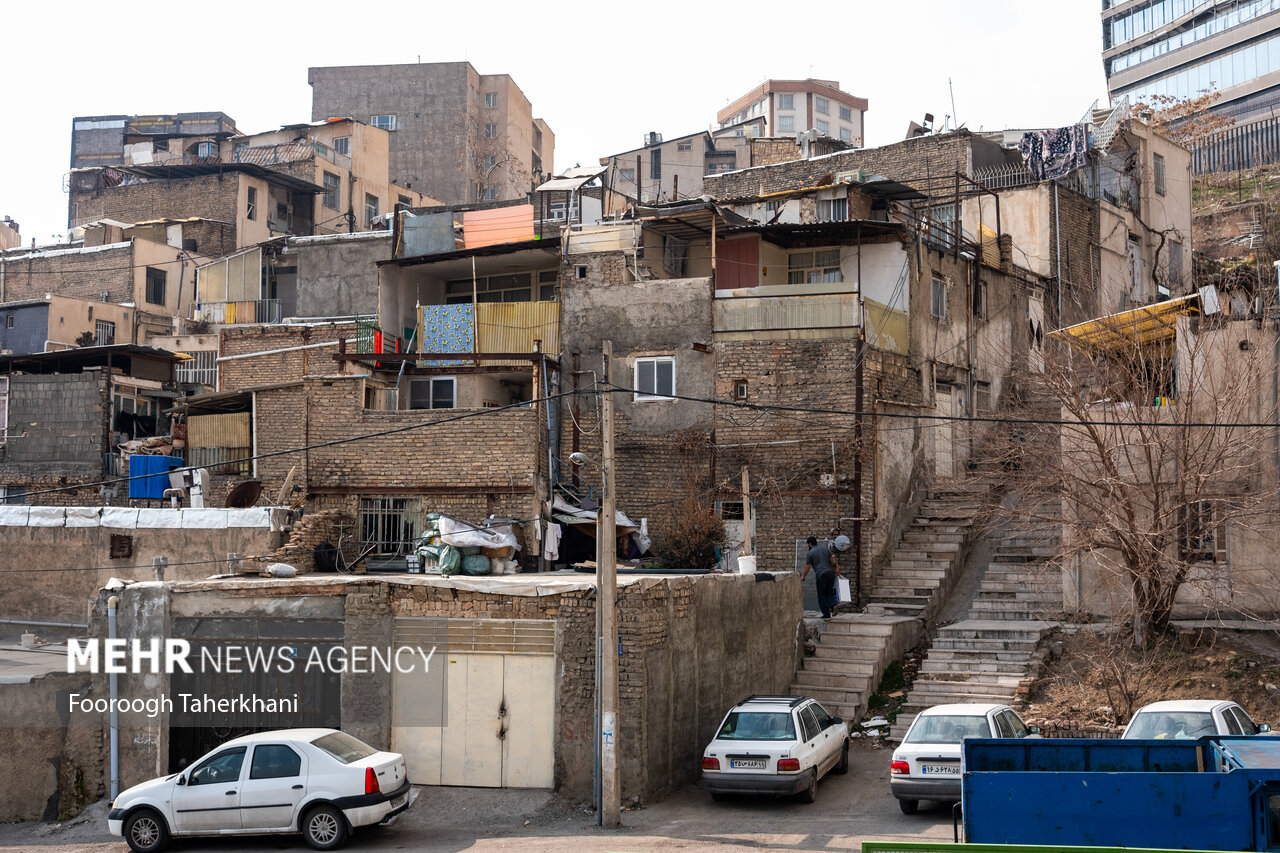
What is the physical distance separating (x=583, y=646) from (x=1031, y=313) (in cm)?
2078

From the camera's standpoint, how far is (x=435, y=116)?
201 ft

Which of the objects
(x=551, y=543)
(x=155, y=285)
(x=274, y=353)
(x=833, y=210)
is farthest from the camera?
(x=155, y=285)

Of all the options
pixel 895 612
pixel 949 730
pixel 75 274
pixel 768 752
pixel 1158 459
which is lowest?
pixel 768 752

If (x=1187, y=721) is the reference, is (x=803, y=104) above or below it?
above

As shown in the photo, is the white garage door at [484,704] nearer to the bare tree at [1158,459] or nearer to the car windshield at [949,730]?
the car windshield at [949,730]

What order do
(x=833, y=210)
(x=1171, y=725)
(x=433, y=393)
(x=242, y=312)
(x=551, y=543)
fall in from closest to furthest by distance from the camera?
1. (x=1171, y=725)
2. (x=551, y=543)
3. (x=433, y=393)
4. (x=833, y=210)
5. (x=242, y=312)

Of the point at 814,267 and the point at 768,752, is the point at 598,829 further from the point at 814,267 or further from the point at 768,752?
the point at 814,267

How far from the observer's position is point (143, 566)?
23.0 m

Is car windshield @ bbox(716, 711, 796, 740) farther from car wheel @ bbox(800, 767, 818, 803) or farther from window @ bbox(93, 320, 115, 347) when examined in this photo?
window @ bbox(93, 320, 115, 347)

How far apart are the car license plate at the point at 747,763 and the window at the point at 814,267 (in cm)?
1514

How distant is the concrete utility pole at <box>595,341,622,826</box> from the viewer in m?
15.2

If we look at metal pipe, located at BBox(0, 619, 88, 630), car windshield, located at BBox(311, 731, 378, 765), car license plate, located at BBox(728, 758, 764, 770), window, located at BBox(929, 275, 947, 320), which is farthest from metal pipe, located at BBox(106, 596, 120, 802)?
window, located at BBox(929, 275, 947, 320)

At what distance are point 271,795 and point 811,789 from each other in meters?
6.89

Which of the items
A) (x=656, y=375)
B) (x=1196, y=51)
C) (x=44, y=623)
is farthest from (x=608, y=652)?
(x=1196, y=51)
